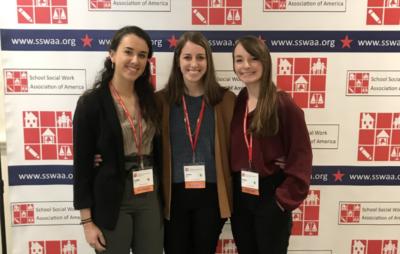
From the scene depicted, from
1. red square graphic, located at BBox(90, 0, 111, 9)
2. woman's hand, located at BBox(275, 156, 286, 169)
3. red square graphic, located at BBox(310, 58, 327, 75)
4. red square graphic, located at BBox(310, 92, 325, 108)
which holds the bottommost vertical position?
woman's hand, located at BBox(275, 156, 286, 169)

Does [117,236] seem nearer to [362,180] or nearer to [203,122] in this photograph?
[203,122]

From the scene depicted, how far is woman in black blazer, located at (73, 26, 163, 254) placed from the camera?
63.0 inches

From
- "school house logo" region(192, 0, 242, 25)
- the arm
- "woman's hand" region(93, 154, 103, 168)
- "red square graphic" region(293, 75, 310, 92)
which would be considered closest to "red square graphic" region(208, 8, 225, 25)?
"school house logo" region(192, 0, 242, 25)

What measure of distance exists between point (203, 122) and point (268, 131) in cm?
32

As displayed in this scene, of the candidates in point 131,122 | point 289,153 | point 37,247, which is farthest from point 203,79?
point 37,247

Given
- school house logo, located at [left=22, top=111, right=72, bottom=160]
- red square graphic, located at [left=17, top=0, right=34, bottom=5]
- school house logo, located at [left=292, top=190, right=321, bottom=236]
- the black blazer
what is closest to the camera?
the black blazer

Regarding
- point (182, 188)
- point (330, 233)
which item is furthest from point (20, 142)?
point (330, 233)

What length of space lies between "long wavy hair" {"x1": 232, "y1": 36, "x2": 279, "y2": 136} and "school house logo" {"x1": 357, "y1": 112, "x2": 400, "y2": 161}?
3.24 feet

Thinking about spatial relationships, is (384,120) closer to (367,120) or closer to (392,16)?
(367,120)

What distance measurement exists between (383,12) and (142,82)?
5.21 ft

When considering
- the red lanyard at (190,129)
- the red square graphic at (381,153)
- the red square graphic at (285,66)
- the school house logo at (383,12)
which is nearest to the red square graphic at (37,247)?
the red lanyard at (190,129)

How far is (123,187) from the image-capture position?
164 cm

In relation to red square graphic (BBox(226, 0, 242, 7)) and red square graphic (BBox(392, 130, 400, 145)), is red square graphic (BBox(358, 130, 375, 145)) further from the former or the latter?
red square graphic (BBox(226, 0, 242, 7))

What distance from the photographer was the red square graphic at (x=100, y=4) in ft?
7.38
